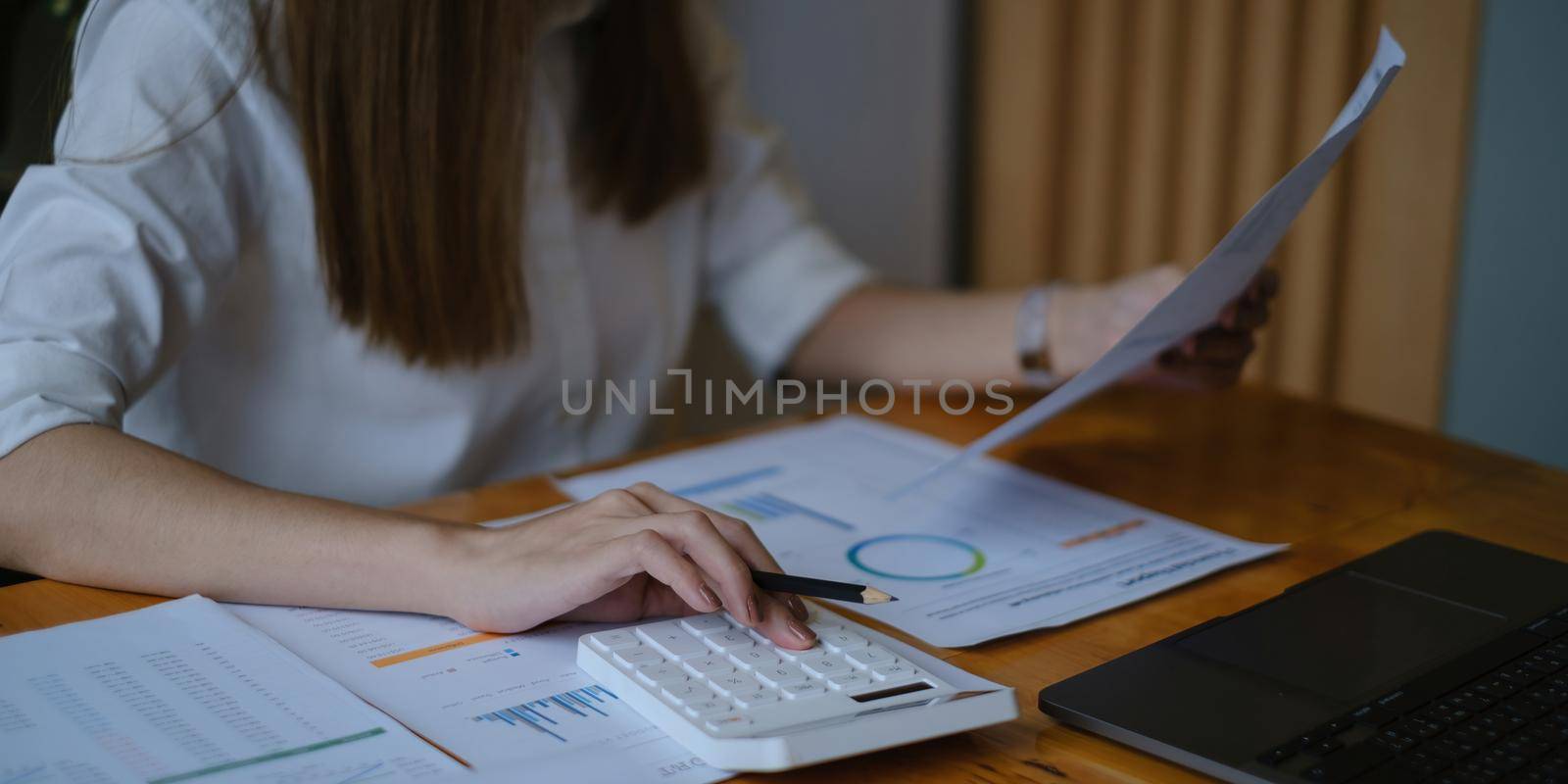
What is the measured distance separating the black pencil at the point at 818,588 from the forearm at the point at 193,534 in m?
0.16

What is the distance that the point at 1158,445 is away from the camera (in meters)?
1.02

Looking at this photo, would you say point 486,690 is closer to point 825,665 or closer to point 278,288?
point 825,665

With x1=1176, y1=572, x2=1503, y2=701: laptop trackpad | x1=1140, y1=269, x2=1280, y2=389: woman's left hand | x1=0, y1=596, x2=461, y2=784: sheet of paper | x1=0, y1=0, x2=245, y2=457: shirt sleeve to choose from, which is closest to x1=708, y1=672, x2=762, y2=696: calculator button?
x1=0, y1=596, x2=461, y2=784: sheet of paper

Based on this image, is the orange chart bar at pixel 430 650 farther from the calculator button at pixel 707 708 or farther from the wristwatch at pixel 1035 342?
the wristwatch at pixel 1035 342

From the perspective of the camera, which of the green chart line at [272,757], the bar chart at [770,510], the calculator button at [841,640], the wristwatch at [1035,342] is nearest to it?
the green chart line at [272,757]

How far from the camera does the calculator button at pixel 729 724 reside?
0.53 metres

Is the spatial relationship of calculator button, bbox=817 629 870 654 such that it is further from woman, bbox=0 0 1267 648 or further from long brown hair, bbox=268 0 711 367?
long brown hair, bbox=268 0 711 367

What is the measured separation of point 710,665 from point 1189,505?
1.42 feet

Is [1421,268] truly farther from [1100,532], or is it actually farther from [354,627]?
[354,627]

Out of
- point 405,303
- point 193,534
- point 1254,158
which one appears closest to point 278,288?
point 405,303

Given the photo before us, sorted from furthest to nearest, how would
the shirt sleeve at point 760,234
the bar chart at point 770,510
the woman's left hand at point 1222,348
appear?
the shirt sleeve at point 760,234 < the woman's left hand at point 1222,348 < the bar chart at point 770,510

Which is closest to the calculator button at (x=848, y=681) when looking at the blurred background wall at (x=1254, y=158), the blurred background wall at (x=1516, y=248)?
the blurred background wall at (x=1254, y=158)

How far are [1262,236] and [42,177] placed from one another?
74cm

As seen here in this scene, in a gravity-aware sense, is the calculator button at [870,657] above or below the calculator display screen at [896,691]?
above
